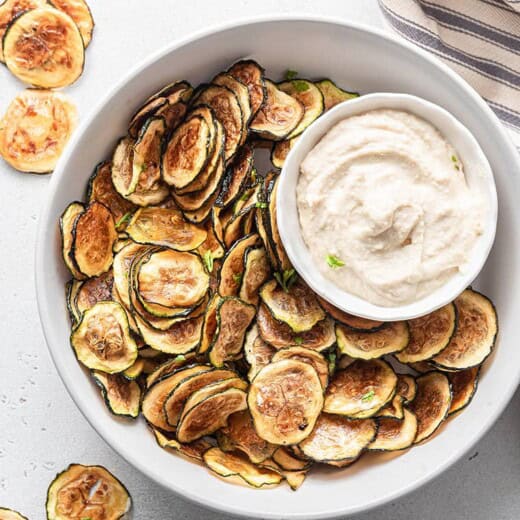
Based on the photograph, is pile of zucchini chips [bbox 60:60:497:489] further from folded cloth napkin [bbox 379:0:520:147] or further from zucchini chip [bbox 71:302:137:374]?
folded cloth napkin [bbox 379:0:520:147]

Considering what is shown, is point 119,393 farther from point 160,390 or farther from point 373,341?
point 373,341

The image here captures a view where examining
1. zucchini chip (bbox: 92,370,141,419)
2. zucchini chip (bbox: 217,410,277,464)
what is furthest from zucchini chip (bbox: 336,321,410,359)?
zucchini chip (bbox: 92,370,141,419)

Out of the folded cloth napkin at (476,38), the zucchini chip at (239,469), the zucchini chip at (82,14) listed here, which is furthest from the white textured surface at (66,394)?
the zucchini chip at (239,469)

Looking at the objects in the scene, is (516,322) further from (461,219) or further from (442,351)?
(461,219)

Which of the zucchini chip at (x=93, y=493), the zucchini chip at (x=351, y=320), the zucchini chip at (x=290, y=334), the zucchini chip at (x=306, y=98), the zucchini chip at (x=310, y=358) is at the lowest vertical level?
the zucchini chip at (x=93, y=493)

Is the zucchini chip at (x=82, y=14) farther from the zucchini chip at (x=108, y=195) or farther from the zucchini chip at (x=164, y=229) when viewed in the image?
the zucchini chip at (x=164, y=229)
